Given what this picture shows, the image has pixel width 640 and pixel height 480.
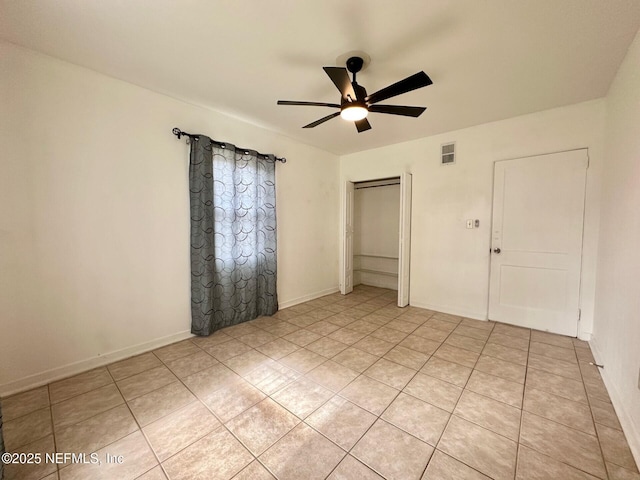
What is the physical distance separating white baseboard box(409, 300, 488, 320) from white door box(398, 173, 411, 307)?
0.59 ft

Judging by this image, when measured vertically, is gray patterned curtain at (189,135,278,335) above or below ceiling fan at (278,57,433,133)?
below

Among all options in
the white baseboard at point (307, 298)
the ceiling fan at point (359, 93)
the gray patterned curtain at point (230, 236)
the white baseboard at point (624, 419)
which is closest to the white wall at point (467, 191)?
the white baseboard at point (624, 419)

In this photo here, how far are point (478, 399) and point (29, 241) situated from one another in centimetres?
364

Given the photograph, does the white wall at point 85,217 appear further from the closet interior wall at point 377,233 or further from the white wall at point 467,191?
the closet interior wall at point 377,233

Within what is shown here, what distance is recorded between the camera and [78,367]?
2.15 m

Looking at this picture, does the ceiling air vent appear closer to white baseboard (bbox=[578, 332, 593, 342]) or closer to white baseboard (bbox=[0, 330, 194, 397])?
white baseboard (bbox=[578, 332, 593, 342])

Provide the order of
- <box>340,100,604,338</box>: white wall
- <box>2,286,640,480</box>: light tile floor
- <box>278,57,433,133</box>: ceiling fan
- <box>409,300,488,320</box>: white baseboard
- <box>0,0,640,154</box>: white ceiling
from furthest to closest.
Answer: <box>409,300,488,320</box>: white baseboard < <box>340,100,604,338</box>: white wall < <box>278,57,433,133</box>: ceiling fan < <box>0,0,640,154</box>: white ceiling < <box>2,286,640,480</box>: light tile floor

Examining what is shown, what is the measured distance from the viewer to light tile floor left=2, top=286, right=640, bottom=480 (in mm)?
1330

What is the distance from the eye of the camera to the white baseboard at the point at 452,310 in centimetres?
335

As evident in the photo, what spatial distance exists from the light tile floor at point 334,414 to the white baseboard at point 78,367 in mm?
93

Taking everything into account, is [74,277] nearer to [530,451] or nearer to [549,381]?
[530,451]

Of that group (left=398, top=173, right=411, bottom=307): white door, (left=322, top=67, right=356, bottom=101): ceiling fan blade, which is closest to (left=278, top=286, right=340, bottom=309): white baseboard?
(left=398, top=173, right=411, bottom=307): white door

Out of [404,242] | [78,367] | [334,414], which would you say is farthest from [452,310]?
[78,367]

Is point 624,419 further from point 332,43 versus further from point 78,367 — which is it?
point 78,367
